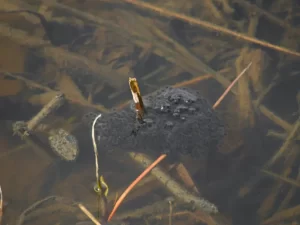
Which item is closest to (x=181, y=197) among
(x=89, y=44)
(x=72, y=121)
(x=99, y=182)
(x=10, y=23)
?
(x=99, y=182)

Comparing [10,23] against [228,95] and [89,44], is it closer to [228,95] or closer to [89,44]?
[89,44]

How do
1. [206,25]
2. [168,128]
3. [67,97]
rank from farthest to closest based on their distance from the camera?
[206,25] → [67,97] → [168,128]

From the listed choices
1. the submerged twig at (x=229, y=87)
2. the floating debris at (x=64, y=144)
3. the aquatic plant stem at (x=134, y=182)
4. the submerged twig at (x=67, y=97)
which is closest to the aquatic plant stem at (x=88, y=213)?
the aquatic plant stem at (x=134, y=182)

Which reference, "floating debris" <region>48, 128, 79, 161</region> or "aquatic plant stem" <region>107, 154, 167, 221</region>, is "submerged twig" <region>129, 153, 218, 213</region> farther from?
"floating debris" <region>48, 128, 79, 161</region>

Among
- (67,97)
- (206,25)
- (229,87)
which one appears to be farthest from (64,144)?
(206,25)

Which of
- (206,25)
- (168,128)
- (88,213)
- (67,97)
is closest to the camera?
(88,213)

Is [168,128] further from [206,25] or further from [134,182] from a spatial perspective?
[206,25]
